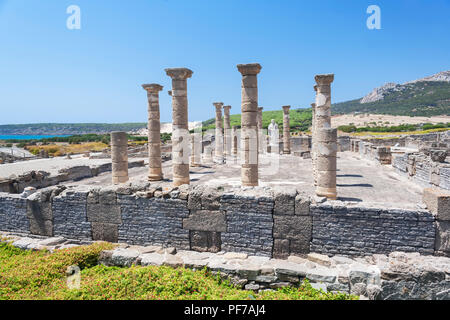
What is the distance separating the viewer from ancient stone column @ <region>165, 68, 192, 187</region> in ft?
40.0

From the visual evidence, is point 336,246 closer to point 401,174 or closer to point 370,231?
point 370,231

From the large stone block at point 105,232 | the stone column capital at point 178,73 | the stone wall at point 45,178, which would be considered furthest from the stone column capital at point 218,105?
the large stone block at point 105,232

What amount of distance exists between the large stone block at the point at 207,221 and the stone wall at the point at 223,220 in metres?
0.03

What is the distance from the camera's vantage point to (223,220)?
24.7 ft

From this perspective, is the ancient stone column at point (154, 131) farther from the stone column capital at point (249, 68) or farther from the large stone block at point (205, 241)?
the large stone block at point (205, 241)

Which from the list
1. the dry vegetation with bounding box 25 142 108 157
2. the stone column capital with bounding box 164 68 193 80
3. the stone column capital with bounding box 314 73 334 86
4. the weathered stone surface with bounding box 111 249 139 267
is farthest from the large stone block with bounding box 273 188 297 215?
the dry vegetation with bounding box 25 142 108 157

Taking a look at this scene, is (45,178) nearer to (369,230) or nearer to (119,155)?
(119,155)

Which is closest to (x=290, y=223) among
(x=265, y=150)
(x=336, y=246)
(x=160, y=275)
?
(x=336, y=246)

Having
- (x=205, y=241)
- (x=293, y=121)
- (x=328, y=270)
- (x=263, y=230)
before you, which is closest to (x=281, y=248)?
(x=263, y=230)

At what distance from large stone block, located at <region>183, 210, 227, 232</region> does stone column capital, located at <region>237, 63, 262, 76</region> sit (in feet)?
19.2

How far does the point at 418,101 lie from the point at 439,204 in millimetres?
131517

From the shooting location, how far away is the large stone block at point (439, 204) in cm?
611
